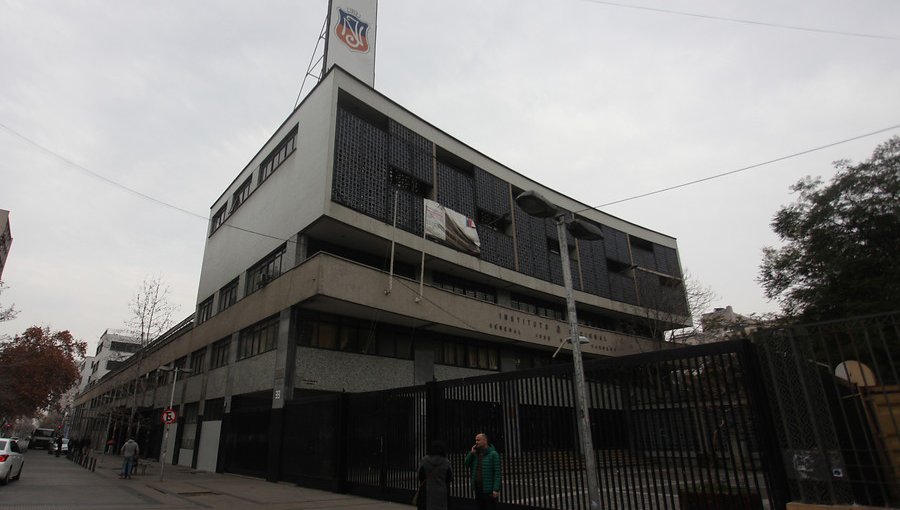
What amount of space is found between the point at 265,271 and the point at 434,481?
2195 centimetres

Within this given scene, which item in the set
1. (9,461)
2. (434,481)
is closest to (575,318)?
(434,481)

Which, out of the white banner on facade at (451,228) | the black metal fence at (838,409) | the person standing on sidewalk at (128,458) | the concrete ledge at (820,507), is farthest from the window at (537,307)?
the concrete ledge at (820,507)

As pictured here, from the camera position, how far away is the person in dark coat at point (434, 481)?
716 centimetres

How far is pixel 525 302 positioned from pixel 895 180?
70.0 feet

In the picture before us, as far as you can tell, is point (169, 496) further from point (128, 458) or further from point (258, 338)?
point (258, 338)

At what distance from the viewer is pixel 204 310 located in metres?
35.4

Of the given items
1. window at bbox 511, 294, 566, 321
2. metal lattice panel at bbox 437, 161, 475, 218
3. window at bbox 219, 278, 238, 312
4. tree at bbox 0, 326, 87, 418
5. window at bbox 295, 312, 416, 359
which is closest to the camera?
window at bbox 295, 312, 416, 359

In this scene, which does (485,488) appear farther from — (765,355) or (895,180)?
(895,180)

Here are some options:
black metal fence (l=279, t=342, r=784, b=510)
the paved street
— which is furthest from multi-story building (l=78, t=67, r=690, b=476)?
black metal fence (l=279, t=342, r=784, b=510)

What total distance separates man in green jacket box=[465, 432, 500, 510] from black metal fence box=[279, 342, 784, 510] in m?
1.76

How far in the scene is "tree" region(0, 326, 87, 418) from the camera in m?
47.9

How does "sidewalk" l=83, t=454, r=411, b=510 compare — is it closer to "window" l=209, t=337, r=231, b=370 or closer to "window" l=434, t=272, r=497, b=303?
"window" l=209, t=337, r=231, b=370

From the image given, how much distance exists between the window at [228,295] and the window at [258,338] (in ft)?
16.2

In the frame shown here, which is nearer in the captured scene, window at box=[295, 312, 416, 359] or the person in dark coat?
the person in dark coat
